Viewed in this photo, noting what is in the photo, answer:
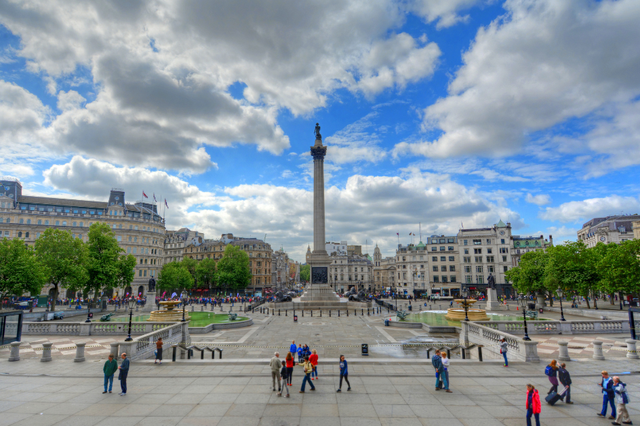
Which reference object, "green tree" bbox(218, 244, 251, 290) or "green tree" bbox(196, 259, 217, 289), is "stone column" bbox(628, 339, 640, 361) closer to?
"green tree" bbox(218, 244, 251, 290)

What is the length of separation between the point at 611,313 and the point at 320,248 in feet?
139

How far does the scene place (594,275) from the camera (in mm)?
44406

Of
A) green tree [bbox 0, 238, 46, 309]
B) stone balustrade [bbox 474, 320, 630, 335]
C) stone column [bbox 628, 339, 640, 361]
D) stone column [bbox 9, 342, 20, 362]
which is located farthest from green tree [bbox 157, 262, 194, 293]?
stone column [bbox 628, 339, 640, 361]

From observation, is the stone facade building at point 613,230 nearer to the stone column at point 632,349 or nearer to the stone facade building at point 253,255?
the stone column at point 632,349

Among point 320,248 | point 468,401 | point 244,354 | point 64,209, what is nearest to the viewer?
point 468,401

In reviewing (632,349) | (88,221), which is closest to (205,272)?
(88,221)

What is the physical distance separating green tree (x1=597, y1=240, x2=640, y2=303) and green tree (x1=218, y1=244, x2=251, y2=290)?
71322 millimetres

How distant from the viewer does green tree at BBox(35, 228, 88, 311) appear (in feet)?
147

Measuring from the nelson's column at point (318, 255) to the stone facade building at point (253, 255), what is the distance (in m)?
48.9

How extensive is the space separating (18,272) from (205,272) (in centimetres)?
5437

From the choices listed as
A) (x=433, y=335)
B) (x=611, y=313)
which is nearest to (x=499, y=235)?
(x=611, y=313)

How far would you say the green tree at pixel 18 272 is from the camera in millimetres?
38094

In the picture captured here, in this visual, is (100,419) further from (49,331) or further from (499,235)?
(499,235)

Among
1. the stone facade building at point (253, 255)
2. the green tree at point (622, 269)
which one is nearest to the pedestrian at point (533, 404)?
the green tree at point (622, 269)
